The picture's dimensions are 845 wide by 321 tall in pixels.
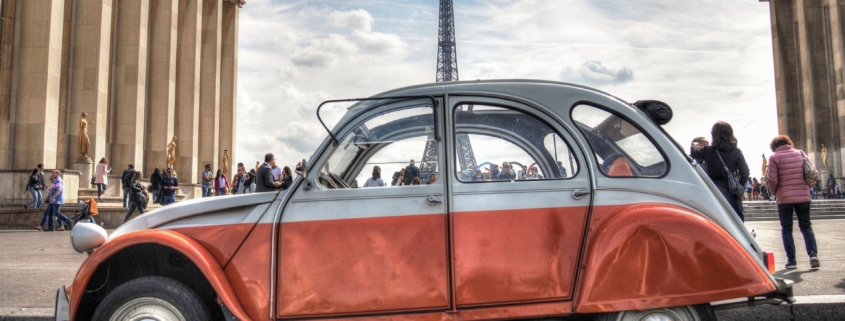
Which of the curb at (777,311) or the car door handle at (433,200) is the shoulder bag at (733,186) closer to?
the curb at (777,311)

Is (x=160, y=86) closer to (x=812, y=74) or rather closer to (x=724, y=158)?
(x=724, y=158)

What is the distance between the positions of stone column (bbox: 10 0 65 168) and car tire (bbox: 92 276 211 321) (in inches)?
868

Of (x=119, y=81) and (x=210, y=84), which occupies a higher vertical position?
(x=210, y=84)

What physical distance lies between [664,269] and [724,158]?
4558mm

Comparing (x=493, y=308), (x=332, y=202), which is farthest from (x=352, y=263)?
(x=493, y=308)

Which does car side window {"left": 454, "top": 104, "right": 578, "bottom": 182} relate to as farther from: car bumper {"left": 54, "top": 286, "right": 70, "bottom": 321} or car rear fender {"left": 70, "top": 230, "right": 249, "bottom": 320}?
car bumper {"left": 54, "top": 286, "right": 70, "bottom": 321}

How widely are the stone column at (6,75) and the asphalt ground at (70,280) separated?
35.7 feet

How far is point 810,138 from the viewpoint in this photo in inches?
1719

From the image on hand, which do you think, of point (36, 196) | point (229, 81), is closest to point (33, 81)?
point (36, 196)

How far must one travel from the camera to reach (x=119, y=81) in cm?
3072

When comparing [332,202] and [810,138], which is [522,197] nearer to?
[332,202]

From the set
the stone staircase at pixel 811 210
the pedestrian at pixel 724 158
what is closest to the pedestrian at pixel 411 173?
the pedestrian at pixel 724 158

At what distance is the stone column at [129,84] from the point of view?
99.5 feet

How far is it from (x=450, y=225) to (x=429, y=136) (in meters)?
0.60
